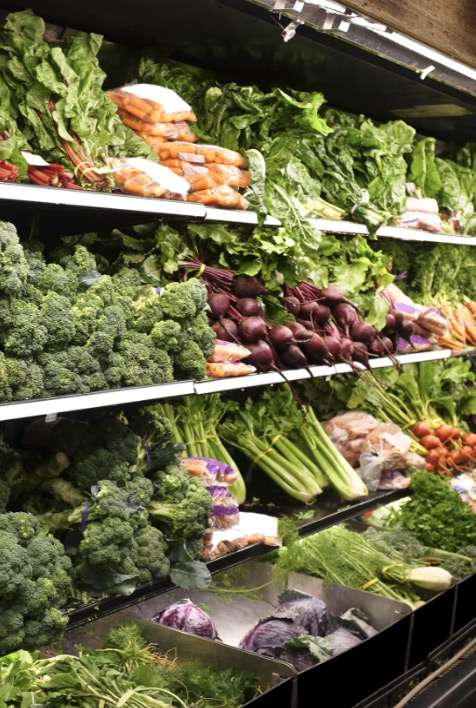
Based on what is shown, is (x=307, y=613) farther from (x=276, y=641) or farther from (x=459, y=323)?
(x=459, y=323)

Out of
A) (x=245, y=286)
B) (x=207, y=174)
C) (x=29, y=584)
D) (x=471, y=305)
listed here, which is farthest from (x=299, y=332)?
(x=471, y=305)

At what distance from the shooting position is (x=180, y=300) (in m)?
2.77

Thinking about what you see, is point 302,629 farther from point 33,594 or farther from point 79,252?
point 79,252

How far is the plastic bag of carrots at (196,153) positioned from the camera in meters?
3.19

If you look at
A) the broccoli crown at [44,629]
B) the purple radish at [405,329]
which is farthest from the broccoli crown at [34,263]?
the purple radish at [405,329]

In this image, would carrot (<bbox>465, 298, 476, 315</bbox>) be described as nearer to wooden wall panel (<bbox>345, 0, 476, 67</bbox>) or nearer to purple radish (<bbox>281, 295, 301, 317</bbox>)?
purple radish (<bbox>281, 295, 301, 317</bbox>)

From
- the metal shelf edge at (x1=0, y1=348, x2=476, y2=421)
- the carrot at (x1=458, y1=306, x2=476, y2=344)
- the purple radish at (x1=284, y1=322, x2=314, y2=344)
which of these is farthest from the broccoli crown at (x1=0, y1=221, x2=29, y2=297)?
the carrot at (x1=458, y1=306, x2=476, y2=344)

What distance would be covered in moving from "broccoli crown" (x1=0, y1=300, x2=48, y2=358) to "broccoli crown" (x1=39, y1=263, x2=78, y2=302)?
132 millimetres

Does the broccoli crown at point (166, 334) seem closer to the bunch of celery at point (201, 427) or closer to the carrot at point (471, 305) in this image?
the bunch of celery at point (201, 427)

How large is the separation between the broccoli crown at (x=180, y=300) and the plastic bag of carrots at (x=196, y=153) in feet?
2.15

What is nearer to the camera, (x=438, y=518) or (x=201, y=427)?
(x=201, y=427)

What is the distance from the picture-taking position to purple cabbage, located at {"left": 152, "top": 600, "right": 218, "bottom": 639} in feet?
9.55

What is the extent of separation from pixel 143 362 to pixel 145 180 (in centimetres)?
67

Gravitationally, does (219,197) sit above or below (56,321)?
above
